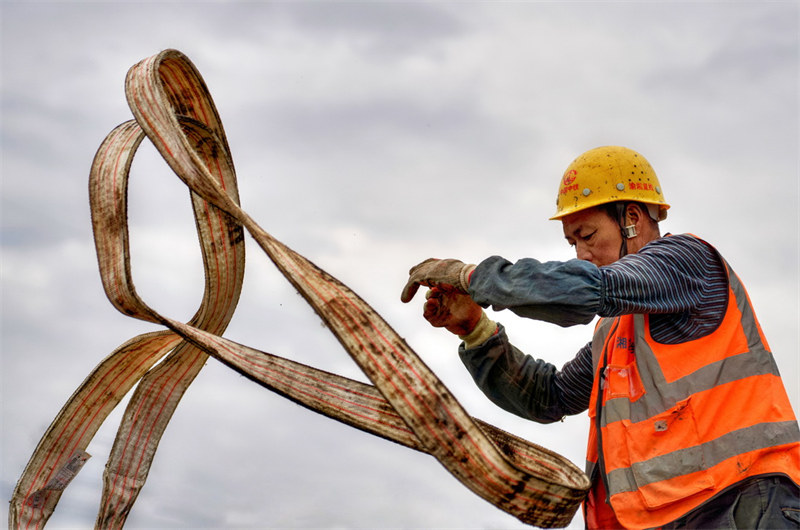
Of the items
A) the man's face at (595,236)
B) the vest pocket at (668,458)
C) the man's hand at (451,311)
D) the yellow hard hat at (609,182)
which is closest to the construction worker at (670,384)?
the vest pocket at (668,458)

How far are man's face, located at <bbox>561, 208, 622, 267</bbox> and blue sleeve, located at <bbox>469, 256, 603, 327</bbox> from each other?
4.32ft

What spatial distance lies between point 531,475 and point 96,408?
10.5 feet

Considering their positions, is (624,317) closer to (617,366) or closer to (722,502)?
(617,366)

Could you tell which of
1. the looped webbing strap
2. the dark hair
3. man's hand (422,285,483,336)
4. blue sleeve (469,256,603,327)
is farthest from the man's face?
the looped webbing strap

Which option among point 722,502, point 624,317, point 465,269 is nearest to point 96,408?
point 465,269

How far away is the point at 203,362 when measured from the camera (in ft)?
20.1

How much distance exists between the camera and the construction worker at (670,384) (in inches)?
184

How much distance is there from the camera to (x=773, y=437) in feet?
15.4

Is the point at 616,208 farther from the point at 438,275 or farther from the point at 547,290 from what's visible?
the point at 547,290

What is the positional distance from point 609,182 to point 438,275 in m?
1.65

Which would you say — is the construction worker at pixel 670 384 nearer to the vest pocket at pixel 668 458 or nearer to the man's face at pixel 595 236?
the vest pocket at pixel 668 458

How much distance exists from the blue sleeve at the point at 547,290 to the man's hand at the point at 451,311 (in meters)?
0.96

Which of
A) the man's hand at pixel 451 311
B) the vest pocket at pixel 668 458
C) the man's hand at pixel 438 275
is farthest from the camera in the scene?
the man's hand at pixel 451 311

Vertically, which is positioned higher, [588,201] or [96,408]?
[588,201]
